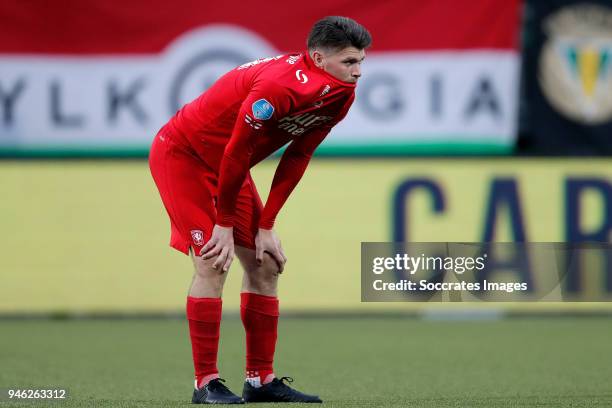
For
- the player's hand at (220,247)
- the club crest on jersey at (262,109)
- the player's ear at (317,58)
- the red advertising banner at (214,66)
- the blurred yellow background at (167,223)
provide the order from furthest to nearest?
the red advertising banner at (214,66) < the blurred yellow background at (167,223) < the player's hand at (220,247) < the player's ear at (317,58) < the club crest on jersey at (262,109)

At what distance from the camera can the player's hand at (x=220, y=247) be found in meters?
4.42

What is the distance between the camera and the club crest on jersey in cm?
417

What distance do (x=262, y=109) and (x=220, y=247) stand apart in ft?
1.92

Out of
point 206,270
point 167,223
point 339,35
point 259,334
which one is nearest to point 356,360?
point 259,334

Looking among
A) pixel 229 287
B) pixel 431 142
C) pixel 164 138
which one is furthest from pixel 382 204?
pixel 164 138

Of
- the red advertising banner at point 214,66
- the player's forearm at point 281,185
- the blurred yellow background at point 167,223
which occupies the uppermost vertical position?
the red advertising banner at point 214,66

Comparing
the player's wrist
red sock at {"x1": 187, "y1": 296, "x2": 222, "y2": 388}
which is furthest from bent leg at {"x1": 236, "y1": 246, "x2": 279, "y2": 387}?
red sock at {"x1": 187, "y1": 296, "x2": 222, "y2": 388}

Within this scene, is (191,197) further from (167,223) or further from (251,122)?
(167,223)

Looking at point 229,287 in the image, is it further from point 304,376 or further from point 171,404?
point 171,404

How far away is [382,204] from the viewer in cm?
943

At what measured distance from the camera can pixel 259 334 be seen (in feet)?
15.5

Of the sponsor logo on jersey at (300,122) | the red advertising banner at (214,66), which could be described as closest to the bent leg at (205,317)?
Answer: the sponsor logo on jersey at (300,122)

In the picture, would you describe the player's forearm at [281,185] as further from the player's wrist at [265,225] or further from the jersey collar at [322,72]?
the jersey collar at [322,72]

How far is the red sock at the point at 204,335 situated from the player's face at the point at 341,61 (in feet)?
3.30
